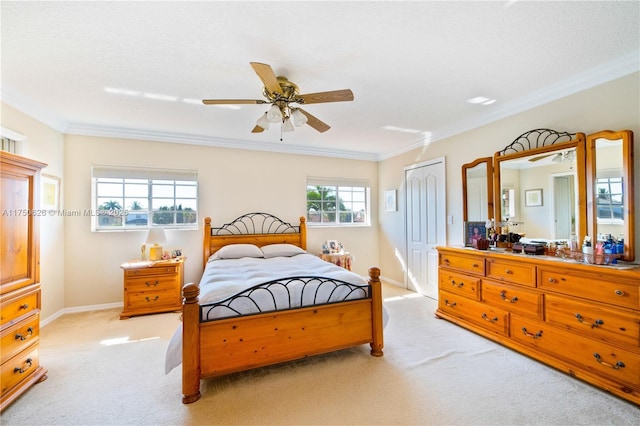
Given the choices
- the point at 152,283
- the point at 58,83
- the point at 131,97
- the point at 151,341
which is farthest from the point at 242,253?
the point at 58,83

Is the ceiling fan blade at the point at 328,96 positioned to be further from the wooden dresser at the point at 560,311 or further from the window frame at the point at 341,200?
the window frame at the point at 341,200

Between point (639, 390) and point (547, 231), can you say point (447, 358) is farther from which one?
point (547, 231)

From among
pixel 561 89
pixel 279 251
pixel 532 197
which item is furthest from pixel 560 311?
pixel 279 251

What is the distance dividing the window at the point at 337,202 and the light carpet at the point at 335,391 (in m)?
2.93

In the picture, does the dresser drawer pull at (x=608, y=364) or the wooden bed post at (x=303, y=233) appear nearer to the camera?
the dresser drawer pull at (x=608, y=364)

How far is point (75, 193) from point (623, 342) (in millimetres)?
6069

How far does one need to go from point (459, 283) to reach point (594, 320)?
1.25m

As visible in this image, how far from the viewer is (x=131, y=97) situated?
2949 millimetres

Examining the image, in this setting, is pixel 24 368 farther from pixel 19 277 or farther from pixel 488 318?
pixel 488 318

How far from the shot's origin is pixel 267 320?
2250 millimetres

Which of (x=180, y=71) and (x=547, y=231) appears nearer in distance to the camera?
(x=180, y=71)

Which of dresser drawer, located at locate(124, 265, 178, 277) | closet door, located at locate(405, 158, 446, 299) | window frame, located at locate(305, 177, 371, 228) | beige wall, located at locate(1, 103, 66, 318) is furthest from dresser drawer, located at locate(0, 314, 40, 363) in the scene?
closet door, located at locate(405, 158, 446, 299)

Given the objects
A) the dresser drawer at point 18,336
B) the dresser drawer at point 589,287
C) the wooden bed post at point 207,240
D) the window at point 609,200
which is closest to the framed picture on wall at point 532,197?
the window at point 609,200

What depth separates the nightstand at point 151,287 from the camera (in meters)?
3.61
